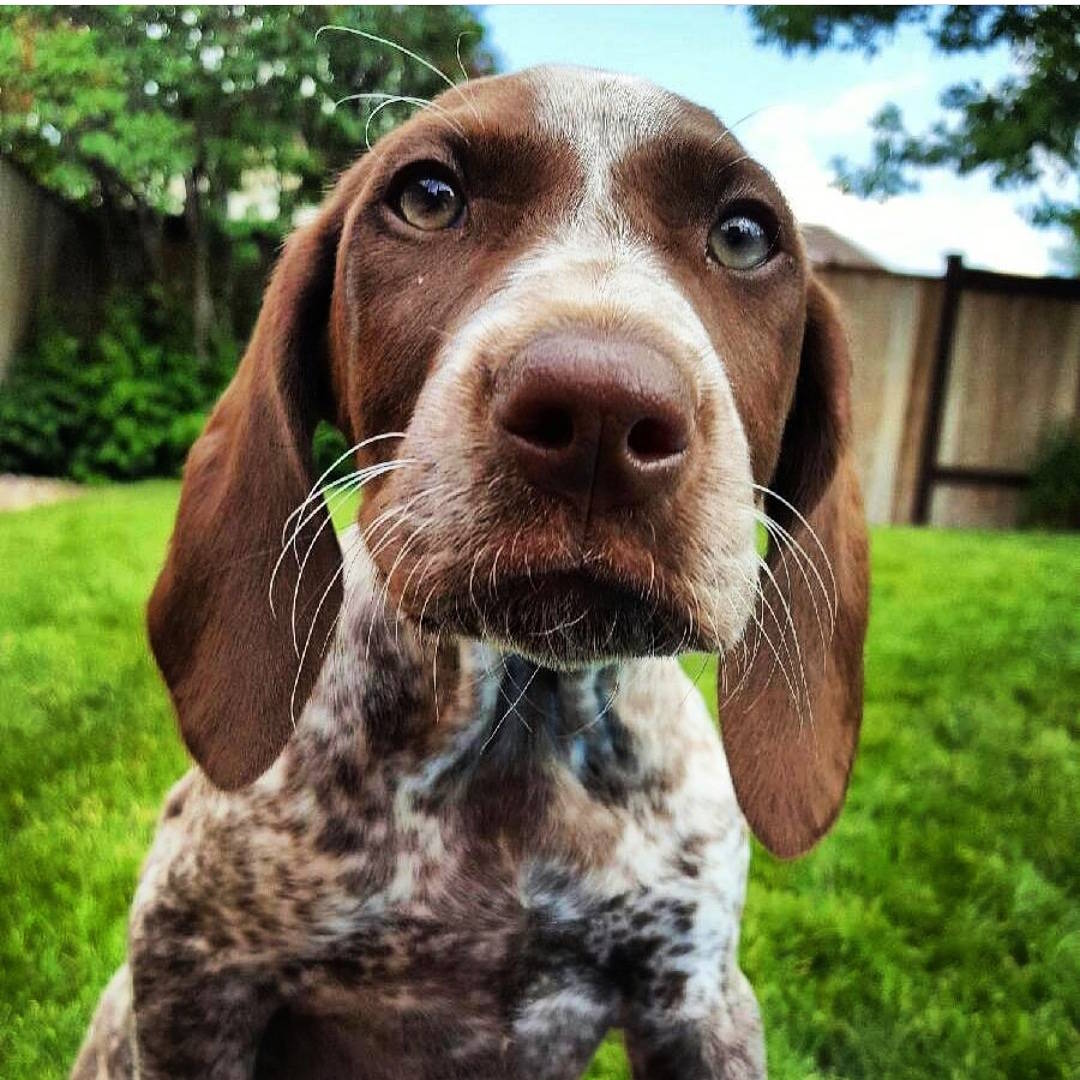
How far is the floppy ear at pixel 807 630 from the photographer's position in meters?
1.47

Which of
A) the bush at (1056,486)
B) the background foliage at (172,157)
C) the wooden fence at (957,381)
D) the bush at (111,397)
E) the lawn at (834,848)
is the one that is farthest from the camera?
the bush at (1056,486)

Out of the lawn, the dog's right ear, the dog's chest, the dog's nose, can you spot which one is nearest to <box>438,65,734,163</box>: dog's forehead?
the dog's right ear

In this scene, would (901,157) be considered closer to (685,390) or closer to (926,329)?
(926,329)

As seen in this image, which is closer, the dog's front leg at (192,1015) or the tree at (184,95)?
the dog's front leg at (192,1015)

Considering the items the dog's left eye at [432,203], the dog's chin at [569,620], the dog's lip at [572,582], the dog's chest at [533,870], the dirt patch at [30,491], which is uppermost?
the dog's left eye at [432,203]

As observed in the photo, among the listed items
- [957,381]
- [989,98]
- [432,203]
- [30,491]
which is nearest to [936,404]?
[957,381]

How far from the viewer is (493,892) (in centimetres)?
136

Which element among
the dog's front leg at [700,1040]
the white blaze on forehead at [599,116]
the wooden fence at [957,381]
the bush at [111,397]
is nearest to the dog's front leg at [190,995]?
the dog's front leg at [700,1040]

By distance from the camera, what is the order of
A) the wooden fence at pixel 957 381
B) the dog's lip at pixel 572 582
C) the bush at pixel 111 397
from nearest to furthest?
the dog's lip at pixel 572 582 → the bush at pixel 111 397 → the wooden fence at pixel 957 381

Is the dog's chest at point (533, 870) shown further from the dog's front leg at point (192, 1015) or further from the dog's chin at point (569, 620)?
the dog's chin at point (569, 620)

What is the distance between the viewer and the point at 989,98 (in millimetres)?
2707

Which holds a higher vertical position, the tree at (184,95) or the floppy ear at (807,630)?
the tree at (184,95)

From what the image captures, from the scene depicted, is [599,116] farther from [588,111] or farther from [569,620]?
[569,620]

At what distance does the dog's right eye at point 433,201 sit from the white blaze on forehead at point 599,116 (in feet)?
0.41
